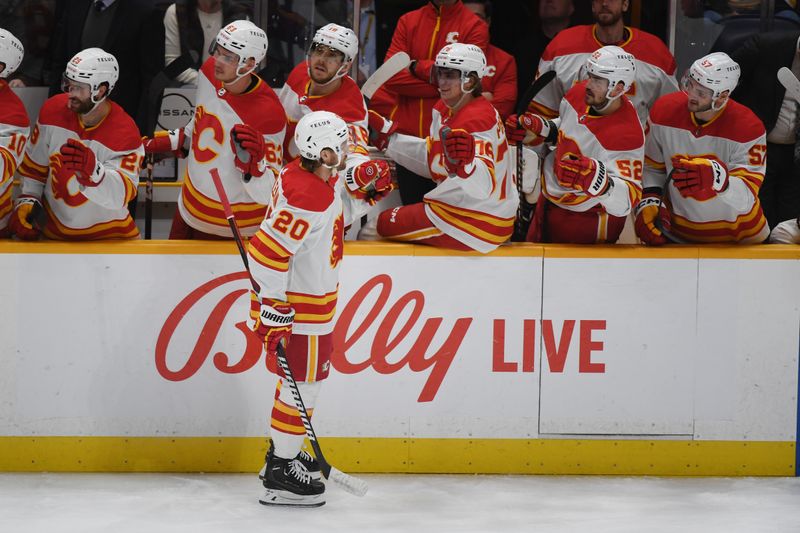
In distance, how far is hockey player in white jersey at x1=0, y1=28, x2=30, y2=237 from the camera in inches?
196

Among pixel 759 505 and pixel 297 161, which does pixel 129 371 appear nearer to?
pixel 297 161

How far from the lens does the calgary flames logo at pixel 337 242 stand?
4570 millimetres

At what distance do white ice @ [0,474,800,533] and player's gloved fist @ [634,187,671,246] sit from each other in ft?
3.03

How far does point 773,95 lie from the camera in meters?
5.76

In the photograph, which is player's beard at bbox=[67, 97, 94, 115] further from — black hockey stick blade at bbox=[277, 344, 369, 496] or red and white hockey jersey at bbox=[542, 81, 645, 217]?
red and white hockey jersey at bbox=[542, 81, 645, 217]

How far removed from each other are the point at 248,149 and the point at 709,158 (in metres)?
1.79

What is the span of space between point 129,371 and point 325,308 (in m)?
0.85

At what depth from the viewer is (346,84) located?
5.30 meters

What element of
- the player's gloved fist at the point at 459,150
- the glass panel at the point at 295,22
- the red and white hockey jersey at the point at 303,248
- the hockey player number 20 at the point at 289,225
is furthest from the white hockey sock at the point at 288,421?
the glass panel at the point at 295,22

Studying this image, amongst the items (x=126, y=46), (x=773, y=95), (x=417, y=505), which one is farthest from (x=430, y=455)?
(x=126, y=46)

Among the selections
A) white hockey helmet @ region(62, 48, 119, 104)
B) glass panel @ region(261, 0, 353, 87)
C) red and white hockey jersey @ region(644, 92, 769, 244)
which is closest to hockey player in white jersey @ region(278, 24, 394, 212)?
white hockey helmet @ region(62, 48, 119, 104)

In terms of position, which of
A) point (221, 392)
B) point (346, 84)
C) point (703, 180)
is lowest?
point (221, 392)

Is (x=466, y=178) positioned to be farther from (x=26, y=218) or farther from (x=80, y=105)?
(x=26, y=218)

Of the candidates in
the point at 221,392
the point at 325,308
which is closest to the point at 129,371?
the point at 221,392
